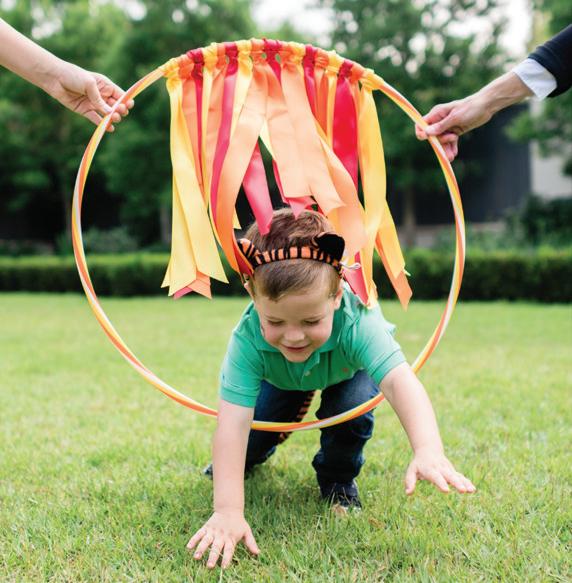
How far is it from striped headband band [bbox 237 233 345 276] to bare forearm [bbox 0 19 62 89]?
1176 millimetres

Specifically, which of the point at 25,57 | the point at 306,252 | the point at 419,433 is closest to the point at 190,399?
the point at 306,252

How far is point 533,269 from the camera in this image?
11.2 m

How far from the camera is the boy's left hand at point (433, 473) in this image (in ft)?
6.53

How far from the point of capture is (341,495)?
→ 2.90 meters

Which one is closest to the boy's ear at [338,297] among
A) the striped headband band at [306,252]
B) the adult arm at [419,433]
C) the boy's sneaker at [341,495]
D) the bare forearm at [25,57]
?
the striped headband band at [306,252]

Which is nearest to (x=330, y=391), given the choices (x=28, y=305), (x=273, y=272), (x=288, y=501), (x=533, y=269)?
(x=288, y=501)

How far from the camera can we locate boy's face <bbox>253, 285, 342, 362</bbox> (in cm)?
234

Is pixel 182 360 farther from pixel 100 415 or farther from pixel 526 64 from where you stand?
pixel 526 64

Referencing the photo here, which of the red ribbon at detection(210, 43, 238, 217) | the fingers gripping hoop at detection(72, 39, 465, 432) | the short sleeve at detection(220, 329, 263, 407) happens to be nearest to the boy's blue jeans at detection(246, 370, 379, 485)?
the fingers gripping hoop at detection(72, 39, 465, 432)

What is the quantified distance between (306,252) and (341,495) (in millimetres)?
1106

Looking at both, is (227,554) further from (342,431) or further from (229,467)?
(342,431)

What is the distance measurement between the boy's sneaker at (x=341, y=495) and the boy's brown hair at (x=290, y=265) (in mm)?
916

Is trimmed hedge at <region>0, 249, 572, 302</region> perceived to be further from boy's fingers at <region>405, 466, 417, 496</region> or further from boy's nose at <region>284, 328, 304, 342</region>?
boy's fingers at <region>405, 466, 417, 496</region>

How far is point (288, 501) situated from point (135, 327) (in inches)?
253
